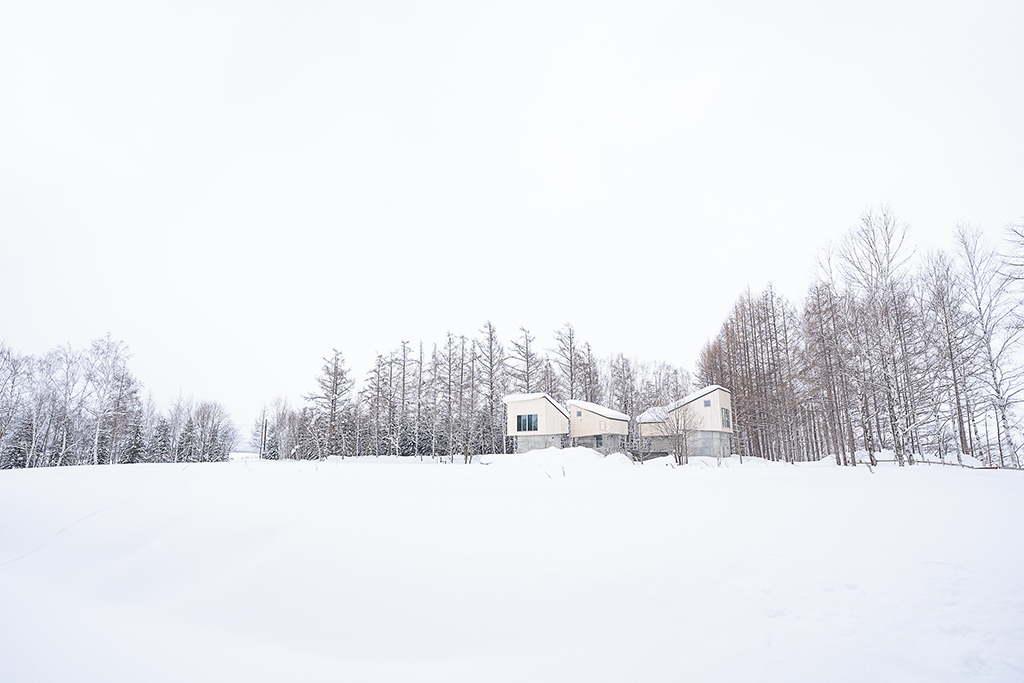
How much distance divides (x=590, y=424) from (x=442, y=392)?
12021 mm

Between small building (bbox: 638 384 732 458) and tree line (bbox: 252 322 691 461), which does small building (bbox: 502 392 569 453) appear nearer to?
tree line (bbox: 252 322 691 461)

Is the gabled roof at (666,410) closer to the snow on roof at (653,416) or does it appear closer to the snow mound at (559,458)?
the snow on roof at (653,416)

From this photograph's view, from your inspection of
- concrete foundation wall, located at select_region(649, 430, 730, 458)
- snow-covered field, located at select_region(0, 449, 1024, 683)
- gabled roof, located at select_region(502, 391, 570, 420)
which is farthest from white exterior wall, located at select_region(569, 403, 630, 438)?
snow-covered field, located at select_region(0, 449, 1024, 683)

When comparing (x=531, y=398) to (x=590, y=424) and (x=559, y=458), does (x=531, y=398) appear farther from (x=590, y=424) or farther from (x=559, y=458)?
(x=559, y=458)

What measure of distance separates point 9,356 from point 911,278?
4737cm

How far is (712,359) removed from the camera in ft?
112

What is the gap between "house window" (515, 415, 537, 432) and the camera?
2681 cm

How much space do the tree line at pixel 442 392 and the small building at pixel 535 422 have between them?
3519 millimetres

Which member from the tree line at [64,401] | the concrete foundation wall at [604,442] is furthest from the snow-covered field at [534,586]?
the tree line at [64,401]

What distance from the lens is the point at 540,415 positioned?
26812 mm

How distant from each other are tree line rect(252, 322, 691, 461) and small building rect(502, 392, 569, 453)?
3519 mm

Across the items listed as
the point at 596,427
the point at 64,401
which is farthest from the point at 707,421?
the point at 64,401

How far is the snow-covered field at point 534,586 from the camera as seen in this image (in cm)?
323

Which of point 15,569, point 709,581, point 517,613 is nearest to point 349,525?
point 517,613
